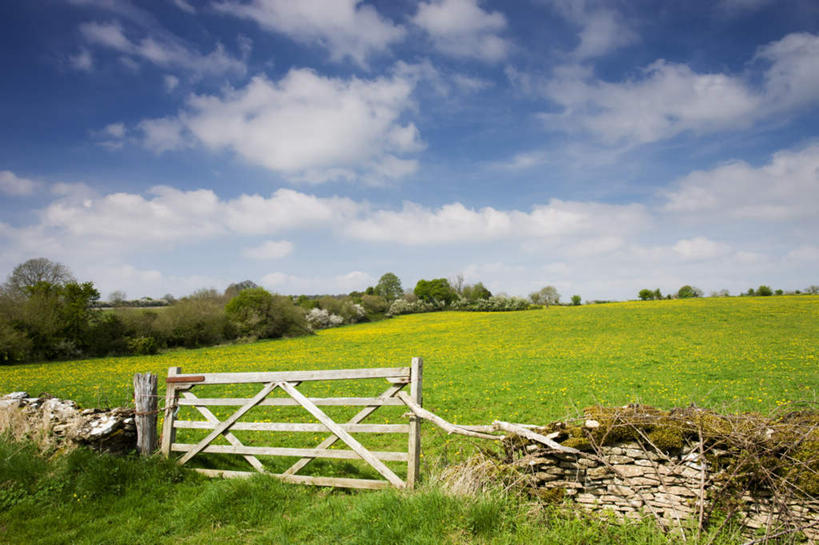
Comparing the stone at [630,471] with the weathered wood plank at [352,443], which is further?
the weathered wood plank at [352,443]

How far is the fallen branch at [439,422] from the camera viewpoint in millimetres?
5074

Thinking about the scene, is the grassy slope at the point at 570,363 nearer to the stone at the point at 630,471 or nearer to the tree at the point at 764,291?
the stone at the point at 630,471

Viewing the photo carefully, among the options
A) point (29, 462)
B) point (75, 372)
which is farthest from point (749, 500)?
point (75, 372)

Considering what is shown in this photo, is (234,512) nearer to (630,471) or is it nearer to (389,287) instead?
(630,471)

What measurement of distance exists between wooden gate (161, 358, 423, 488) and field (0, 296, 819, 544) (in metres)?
0.32

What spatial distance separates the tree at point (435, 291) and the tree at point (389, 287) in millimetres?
4580

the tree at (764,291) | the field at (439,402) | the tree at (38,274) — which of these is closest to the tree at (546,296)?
the tree at (764,291)

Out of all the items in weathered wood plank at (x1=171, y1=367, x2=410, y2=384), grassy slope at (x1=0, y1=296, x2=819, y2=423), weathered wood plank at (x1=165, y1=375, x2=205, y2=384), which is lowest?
grassy slope at (x1=0, y1=296, x2=819, y2=423)

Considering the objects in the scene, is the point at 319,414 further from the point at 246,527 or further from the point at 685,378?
the point at 685,378

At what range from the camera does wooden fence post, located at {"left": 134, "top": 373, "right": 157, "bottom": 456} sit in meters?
6.54

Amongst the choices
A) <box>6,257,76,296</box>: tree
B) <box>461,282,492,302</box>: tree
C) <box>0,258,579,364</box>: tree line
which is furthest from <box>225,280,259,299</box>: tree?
<box>461,282,492,302</box>: tree

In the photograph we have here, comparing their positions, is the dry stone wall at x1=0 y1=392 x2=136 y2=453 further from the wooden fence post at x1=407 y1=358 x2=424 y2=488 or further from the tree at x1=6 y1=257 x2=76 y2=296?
the tree at x1=6 y1=257 x2=76 y2=296

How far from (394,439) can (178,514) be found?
5647 mm

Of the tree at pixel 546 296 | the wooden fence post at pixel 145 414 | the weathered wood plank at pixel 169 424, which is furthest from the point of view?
the tree at pixel 546 296
